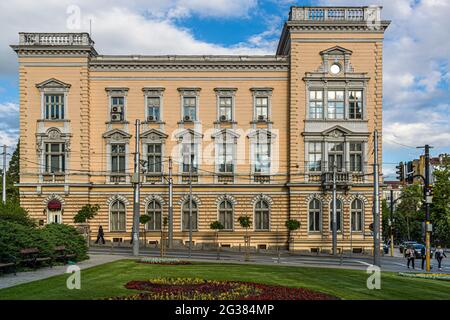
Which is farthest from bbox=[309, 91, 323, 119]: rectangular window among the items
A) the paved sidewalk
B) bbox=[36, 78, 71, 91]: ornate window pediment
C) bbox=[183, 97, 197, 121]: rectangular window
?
the paved sidewalk

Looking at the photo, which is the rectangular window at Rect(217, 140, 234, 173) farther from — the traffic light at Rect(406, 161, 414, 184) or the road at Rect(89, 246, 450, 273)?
the traffic light at Rect(406, 161, 414, 184)

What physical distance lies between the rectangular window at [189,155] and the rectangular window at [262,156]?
6.05 metres

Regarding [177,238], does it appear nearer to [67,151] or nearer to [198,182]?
[198,182]

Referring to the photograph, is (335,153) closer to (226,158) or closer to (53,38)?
(226,158)

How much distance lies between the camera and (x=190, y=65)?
57.4 meters

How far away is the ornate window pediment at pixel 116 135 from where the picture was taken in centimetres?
5725

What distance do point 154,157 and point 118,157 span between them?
349cm

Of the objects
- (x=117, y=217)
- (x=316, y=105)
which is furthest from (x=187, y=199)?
(x=316, y=105)

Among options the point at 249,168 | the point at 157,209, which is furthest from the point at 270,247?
the point at 157,209

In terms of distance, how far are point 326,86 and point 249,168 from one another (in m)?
10.8

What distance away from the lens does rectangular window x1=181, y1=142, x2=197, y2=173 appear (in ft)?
189

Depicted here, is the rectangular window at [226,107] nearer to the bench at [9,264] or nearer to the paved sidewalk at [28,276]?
the paved sidewalk at [28,276]
